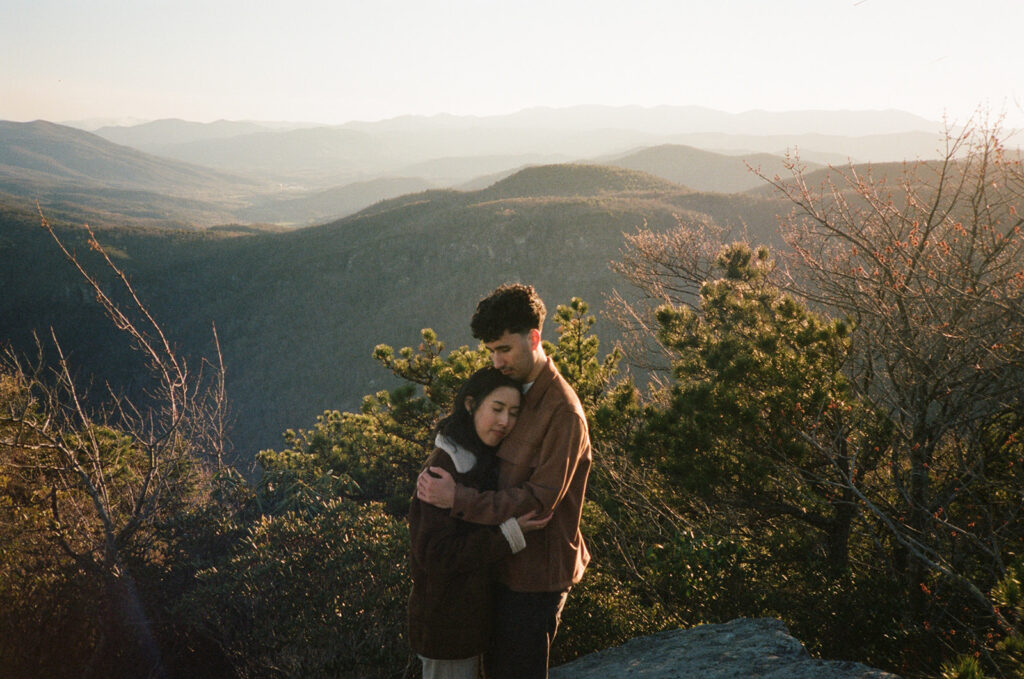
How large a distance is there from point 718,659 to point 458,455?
5.44 ft

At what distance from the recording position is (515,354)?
2.31 m

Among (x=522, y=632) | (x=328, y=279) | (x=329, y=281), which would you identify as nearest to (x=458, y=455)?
(x=522, y=632)

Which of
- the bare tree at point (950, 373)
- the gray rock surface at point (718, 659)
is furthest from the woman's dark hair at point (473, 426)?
the bare tree at point (950, 373)

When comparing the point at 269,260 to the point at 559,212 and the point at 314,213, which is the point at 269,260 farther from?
the point at 314,213

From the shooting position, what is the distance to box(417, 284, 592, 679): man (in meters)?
2.16

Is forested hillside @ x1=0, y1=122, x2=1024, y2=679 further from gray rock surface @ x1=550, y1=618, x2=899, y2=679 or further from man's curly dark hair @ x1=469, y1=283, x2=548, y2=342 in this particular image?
man's curly dark hair @ x1=469, y1=283, x2=548, y2=342

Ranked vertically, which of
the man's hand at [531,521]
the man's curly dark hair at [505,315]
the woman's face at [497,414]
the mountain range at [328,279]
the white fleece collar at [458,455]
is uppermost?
the man's curly dark hair at [505,315]

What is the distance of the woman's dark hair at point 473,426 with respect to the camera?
2.29 metres

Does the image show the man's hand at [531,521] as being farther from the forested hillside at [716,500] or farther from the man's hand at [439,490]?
the forested hillside at [716,500]

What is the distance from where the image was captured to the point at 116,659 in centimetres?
476

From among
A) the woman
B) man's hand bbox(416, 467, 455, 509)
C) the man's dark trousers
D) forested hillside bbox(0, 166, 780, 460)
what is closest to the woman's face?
the woman

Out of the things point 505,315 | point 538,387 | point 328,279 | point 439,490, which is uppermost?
point 505,315

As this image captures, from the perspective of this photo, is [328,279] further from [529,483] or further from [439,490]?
[529,483]

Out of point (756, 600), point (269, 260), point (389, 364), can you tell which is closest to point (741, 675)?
point (756, 600)
